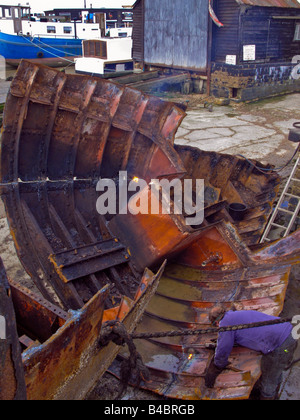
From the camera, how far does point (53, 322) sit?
368cm

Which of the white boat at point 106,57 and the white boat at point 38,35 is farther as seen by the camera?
the white boat at point 38,35

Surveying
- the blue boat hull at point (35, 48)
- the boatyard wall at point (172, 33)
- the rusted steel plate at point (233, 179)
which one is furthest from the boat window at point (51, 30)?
the rusted steel plate at point (233, 179)

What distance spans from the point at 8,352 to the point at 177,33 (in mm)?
18434

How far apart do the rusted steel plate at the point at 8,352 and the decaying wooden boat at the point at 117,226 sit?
6.33 feet

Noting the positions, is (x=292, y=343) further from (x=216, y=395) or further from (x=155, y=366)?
(x=155, y=366)

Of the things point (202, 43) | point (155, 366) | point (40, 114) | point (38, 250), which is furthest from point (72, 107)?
point (202, 43)

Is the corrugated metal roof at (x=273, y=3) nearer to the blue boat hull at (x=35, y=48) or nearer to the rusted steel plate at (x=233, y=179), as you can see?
the rusted steel plate at (x=233, y=179)

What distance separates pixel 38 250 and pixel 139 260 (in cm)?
148

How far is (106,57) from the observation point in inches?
795

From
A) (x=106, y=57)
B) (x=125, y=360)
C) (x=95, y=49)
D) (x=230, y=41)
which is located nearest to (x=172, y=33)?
(x=230, y=41)

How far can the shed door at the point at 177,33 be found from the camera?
54.1 feet

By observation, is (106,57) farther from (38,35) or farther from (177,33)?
(38,35)
